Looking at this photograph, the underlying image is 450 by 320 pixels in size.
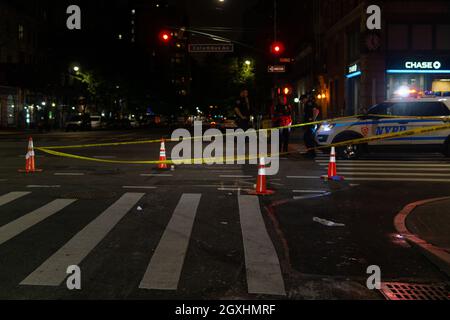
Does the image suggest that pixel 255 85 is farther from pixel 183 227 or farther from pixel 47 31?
pixel 183 227

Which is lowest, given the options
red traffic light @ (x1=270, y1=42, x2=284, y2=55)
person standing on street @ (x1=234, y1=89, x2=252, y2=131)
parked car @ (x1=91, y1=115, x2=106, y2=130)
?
parked car @ (x1=91, y1=115, x2=106, y2=130)

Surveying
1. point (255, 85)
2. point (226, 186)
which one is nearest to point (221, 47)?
point (226, 186)

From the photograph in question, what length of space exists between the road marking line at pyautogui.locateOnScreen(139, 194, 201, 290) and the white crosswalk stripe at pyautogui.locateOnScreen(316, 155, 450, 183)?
5945 mm

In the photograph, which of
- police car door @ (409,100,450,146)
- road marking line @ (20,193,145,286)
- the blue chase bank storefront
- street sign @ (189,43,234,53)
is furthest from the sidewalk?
the blue chase bank storefront

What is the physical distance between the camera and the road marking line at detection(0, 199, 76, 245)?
25.6ft

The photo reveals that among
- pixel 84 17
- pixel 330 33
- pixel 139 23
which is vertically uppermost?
pixel 139 23

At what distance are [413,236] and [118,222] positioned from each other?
4220 millimetres

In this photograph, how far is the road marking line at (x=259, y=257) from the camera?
18.3 ft

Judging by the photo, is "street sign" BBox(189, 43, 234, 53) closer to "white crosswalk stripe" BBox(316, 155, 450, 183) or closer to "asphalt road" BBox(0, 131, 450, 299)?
"white crosswalk stripe" BBox(316, 155, 450, 183)

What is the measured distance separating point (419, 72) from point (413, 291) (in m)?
30.6

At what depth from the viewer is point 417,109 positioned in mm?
18719

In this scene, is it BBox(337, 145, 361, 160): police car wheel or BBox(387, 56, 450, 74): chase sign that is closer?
BBox(337, 145, 361, 160): police car wheel

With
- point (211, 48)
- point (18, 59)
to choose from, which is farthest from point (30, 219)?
point (18, 59)

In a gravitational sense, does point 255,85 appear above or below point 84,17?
below
